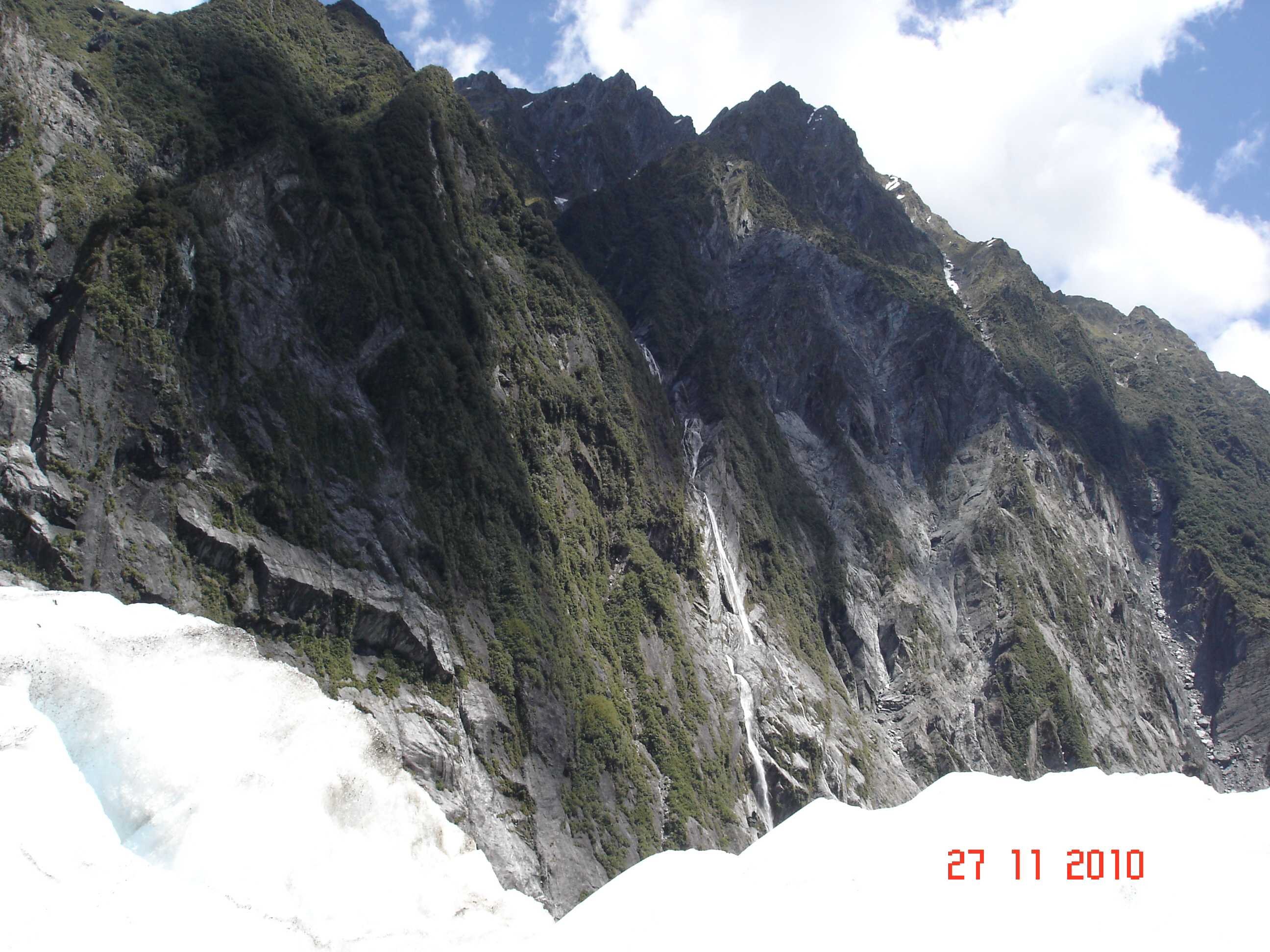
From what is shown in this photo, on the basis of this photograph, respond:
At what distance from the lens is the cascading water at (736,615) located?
217 feet

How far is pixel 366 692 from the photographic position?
1642 inches

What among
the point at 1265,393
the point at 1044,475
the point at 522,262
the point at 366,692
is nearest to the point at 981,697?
the point at 1044,475

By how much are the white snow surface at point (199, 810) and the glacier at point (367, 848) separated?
0.03 m

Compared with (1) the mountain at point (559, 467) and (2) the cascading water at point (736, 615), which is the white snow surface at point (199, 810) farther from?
(2) the cascading water at point (736, 615)

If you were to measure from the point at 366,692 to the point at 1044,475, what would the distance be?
107 m

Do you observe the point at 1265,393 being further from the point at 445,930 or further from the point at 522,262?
the point at 445,930

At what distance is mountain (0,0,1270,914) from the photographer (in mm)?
41156

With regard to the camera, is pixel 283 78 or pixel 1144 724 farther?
pixel 1144 724
